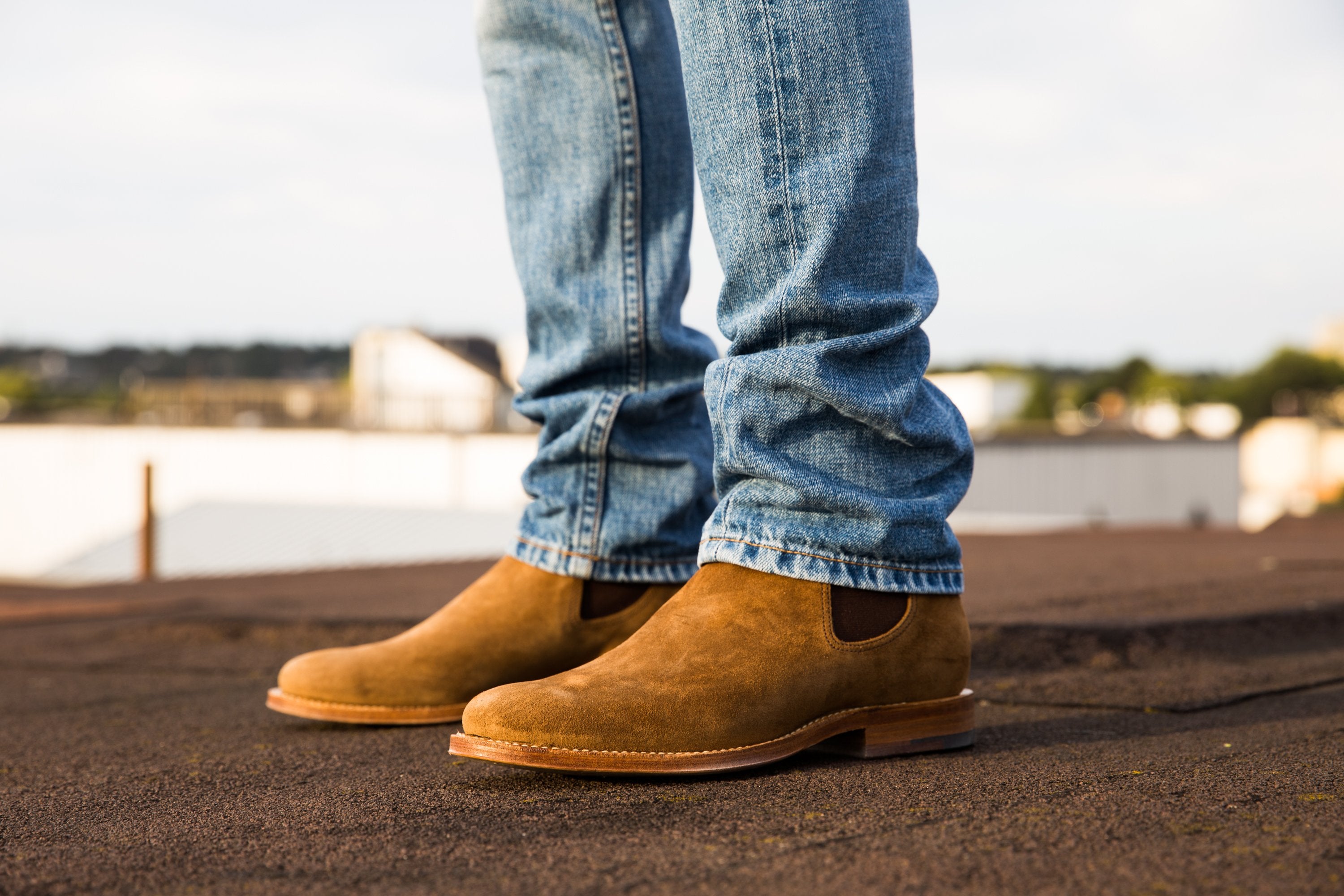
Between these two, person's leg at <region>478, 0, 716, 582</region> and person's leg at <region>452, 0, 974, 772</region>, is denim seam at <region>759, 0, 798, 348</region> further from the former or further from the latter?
person's leg at <region>478, 0, 716, 582</region>

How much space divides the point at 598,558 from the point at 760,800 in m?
0.43

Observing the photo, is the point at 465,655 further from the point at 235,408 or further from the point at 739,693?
the point at 235,408

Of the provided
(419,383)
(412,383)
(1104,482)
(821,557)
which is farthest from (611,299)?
(412,383)

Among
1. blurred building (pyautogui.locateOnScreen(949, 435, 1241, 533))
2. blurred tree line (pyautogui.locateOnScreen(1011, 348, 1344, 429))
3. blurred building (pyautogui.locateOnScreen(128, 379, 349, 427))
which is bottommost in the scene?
blurred building (pyautogui.locateOnScreen(949, 435, 1241, 533))

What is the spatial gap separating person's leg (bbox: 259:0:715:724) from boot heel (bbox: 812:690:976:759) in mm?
311

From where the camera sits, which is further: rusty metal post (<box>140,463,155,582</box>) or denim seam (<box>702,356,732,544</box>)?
rusty metal post (<box>140,463,155,582</box>)

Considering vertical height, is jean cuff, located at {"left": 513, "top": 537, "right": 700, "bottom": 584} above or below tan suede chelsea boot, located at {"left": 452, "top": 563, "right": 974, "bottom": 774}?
above

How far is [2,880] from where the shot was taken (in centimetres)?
68

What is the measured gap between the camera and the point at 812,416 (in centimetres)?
99

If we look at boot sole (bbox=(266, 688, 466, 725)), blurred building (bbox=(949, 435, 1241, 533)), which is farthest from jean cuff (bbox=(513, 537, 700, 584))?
blurred building (bbox=(949, 435, 1241, 533))

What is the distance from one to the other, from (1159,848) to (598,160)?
2.94 feet

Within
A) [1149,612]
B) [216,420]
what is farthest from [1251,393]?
[1149,612]

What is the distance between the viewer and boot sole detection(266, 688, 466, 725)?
1.21 m

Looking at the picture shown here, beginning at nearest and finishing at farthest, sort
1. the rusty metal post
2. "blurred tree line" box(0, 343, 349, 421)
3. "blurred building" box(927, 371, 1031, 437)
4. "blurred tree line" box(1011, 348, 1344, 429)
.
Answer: the rusty metal post → "blurred building" box(927, 371, 1031, 437) → "blurred tree line" box(1011, 348, 1344, 429) → "blurred tree line" box(0, 343, 349, 421)
